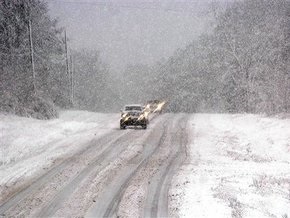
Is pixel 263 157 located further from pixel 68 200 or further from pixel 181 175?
pixel 68 200

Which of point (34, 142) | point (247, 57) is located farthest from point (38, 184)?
point (247, 57)

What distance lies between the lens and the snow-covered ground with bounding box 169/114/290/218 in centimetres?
1132

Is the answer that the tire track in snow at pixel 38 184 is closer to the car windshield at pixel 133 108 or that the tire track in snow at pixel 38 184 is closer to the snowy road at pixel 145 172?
the snowy road at pixel 145 172

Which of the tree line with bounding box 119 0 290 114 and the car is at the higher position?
the tree line with bounding box 119 0 290 114

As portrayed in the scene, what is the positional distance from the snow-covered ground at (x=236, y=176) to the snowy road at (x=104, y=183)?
71 cm

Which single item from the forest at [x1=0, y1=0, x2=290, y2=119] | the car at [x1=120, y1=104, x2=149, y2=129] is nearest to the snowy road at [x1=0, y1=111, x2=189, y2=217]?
the car at [x1=120, y1=104, x2=149, y2=129]

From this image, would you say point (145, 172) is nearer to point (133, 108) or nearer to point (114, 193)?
point (114, 193)

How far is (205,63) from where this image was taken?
206 feet

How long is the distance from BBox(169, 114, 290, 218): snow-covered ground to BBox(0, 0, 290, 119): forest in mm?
9328

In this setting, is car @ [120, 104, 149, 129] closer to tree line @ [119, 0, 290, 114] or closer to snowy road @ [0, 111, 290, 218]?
snowy road @ [0, 111, 290, 218]

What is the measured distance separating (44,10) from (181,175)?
123 feet

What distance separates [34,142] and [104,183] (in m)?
9.33

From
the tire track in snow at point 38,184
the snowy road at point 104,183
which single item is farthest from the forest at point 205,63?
the tire track in snow at point 38,184

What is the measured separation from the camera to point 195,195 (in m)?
12.2
